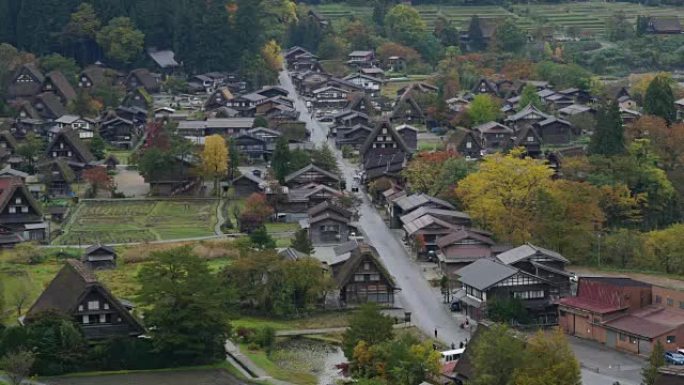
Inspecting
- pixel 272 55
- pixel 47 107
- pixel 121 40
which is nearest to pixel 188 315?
pixel 47 107

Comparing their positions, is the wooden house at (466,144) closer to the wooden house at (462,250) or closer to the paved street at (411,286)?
the paved street at (411,286)

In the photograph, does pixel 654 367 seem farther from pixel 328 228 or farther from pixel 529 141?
pixel 529 141

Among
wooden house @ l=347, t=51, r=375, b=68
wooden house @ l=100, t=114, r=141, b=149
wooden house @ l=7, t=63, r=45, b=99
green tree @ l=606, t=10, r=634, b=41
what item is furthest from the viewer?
green tree @ l=606, t=10, r=634, b=41

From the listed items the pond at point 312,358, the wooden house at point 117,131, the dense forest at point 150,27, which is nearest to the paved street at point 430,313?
the pond at point 312,358

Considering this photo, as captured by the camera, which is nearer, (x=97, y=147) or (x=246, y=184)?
(x=246, y=184)

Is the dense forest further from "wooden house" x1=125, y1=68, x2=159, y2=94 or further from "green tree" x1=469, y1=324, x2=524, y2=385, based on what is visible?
"green tree" x1=469, y1=324, x2=524, y2=385

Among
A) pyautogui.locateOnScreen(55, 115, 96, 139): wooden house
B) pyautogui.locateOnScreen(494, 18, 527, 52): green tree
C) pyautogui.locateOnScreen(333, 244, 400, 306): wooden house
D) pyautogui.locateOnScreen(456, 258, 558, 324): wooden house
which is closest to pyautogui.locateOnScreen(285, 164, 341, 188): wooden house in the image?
pyautogui.locateOnScreen(333, 244, 400, 306): wooden house
